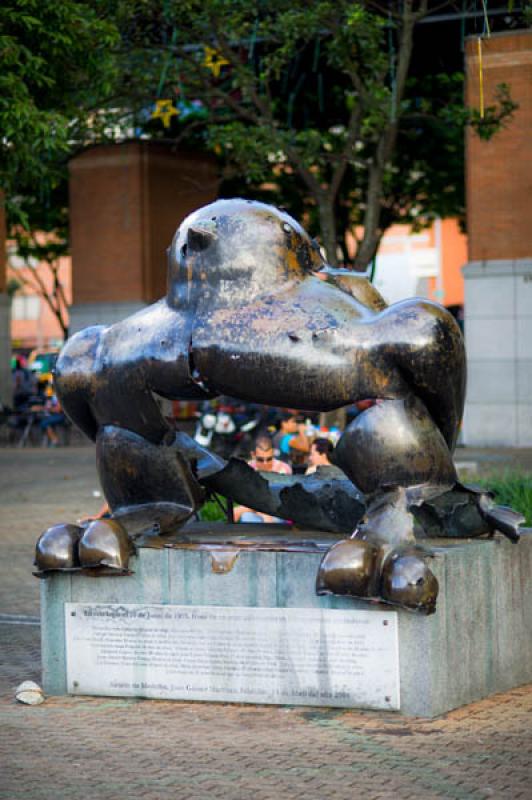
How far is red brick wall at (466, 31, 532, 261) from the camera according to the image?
1046 inches

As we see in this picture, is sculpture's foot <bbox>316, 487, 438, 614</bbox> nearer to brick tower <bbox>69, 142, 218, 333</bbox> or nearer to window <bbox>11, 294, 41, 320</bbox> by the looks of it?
brick tower <bbox>69, 142, 218, 333</bbox>

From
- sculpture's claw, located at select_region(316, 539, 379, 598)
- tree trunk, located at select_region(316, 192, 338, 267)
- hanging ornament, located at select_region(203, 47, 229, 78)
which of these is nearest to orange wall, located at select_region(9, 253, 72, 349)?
hanging ornament, located at select_region(203, 47, 229, 78)

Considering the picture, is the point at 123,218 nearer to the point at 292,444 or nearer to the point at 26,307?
the point at 292,444

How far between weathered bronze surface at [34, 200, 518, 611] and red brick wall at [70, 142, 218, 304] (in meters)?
24.7

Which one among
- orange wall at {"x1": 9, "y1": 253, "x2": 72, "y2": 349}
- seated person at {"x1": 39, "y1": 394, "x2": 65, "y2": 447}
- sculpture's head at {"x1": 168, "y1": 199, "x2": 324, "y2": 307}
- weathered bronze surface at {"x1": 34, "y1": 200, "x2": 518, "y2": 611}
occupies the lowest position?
orange wall at {"x1": 9, "y1": 253, "x2": 72, "y2": 349}

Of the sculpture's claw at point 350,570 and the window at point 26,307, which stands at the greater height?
the sculpture's claw at point 350,570

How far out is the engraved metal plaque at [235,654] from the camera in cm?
709

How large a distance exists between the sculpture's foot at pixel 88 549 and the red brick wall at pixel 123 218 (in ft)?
82.5

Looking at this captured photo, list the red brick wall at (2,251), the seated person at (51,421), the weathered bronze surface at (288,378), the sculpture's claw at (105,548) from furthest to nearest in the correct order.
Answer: the red brick wall at (2,251) → the seated person at (51,421) → the sculpture's claw at (105,548) → the weathered bronze surface at (288,378)

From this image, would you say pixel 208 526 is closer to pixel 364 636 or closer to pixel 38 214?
pixel 364 636

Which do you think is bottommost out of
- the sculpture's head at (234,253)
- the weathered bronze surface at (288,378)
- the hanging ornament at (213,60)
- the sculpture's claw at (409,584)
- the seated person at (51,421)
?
the seated person at (51,421)

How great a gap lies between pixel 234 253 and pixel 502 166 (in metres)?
20.4

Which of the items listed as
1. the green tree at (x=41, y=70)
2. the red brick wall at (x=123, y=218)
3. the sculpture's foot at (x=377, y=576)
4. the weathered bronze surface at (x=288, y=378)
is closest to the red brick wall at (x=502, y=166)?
the red brick wall at (x=123, y=218)

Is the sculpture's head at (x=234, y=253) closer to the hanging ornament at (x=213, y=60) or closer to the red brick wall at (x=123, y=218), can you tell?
the hanging ornament at (x=213, y=60)
